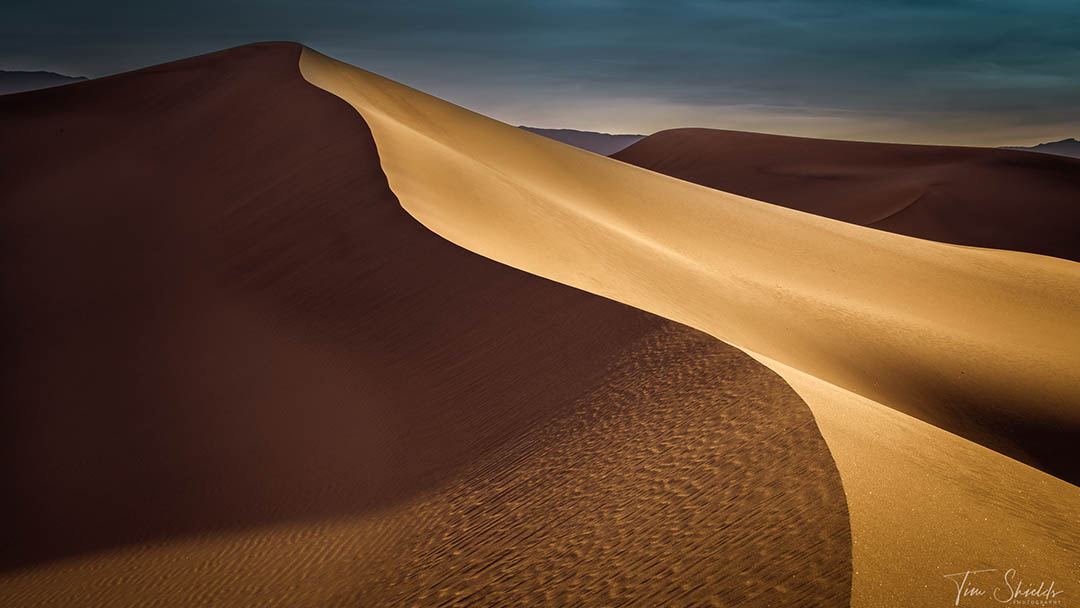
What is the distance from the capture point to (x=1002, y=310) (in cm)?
1184

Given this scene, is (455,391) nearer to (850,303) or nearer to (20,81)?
(850,303)

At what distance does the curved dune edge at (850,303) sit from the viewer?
3371 mm

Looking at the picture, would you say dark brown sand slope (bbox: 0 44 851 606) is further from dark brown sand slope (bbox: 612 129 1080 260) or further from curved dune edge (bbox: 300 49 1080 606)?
dark brown sand slope (bbox: 612 129 1080 260)

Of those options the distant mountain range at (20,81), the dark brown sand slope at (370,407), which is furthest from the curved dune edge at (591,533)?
the distant mountain range at (20,81)

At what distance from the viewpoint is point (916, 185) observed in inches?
1548

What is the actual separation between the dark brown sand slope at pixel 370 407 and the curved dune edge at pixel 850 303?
1.31 ft

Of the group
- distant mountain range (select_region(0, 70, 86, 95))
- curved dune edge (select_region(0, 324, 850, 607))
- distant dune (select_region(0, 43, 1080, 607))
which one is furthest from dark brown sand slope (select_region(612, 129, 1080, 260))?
distant mountain range (select_region(0, 70, 86, 95))

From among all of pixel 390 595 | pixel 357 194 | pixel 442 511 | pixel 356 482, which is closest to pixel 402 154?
pixel 357 194

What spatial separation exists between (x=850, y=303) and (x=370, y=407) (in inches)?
313

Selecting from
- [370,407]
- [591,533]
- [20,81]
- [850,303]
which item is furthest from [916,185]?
[20,81]

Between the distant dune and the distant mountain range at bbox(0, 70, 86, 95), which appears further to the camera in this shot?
the distant mountain range at bbox(0, 70, 86, 95)

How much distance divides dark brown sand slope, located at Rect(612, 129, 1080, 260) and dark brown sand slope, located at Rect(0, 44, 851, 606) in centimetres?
3375

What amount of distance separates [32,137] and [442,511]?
14.2 meters

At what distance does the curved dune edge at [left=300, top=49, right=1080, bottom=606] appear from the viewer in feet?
11.1
